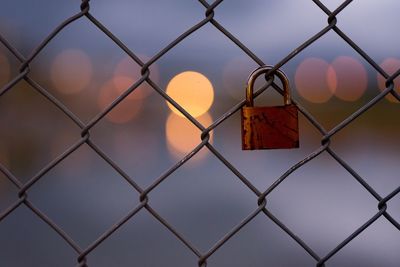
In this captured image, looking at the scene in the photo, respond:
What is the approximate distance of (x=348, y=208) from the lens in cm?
399

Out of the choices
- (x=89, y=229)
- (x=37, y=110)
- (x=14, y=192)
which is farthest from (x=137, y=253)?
(x=37, y=110)

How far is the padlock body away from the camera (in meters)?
0.80

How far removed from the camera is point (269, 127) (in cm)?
80

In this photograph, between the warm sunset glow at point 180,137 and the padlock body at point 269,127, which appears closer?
the padlock body at point 269,127

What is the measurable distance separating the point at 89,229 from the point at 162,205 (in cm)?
95

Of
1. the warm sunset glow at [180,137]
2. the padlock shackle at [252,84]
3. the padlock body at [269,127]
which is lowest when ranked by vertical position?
the padlock body at [269,127]

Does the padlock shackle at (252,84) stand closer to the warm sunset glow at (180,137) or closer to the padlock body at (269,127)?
the padlock body at (269,127)

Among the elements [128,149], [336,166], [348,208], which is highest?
[128,149]

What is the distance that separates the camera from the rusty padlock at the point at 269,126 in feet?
→ 2.61

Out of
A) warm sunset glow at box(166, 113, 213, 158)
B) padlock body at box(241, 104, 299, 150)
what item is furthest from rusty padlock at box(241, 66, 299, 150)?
warm sunset glow at box(166, 113, 213, 158)

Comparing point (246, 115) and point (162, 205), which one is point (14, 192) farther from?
point (246, 115)

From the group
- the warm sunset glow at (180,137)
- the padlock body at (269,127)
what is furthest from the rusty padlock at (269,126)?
the warm sunset glow at (180,137)

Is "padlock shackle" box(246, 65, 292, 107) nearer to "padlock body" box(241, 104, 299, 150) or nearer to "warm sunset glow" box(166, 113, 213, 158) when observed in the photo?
"padlock body" box(241, 104, 299, 150)

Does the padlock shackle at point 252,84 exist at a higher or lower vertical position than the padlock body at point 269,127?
higher
